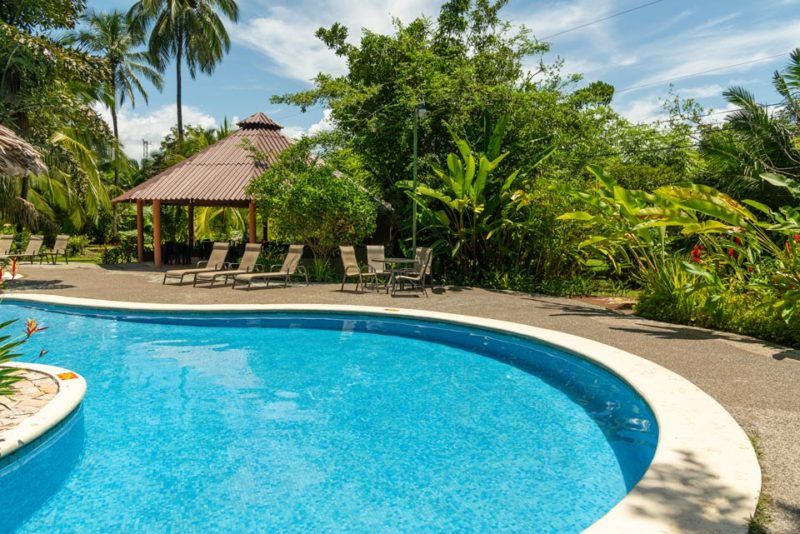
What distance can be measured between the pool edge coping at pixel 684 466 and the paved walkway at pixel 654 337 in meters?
0.15

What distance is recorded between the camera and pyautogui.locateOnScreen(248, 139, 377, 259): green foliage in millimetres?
14406

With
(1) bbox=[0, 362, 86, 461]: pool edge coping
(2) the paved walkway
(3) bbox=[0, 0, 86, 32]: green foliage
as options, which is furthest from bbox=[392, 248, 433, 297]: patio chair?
(3) bbox=[0, 0, 86, 32]: green foliage

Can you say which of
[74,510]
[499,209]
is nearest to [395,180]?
[499,209]

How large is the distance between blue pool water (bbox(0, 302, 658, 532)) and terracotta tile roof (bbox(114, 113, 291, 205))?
Answer: 392 inches

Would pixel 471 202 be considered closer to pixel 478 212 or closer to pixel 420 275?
pixel 478 212

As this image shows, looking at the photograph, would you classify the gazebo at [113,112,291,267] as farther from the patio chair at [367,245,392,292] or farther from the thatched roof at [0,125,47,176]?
the thatched roof at [0,125,47,176]

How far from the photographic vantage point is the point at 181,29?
30109mm

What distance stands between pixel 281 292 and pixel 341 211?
331cm

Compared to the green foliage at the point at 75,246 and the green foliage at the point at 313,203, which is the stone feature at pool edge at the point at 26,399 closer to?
the green foliage at the point at 313,203

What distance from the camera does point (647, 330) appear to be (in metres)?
8.12

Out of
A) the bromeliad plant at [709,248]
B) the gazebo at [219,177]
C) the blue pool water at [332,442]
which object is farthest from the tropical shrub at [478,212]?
the gazebo at [219,177]

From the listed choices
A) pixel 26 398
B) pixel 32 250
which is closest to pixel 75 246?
pixel 32 250

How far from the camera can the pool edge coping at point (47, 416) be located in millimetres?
3801

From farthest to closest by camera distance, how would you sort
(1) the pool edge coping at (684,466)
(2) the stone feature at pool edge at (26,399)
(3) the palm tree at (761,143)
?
(3) the palm tree at (761,143)
(2) the stone feature at pool edge at (26,399)
(1) the pool edge coping at (684,466)
